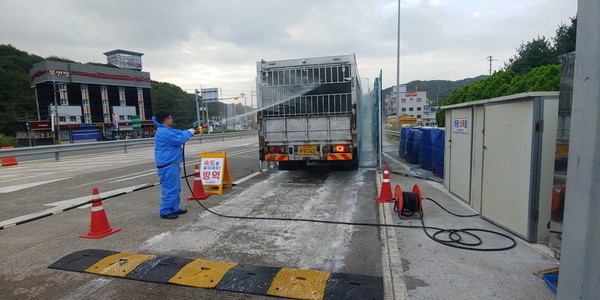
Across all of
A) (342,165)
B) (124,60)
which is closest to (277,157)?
(342,165)

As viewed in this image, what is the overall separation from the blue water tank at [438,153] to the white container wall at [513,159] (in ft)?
9.41

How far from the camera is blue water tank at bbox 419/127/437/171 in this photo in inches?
381

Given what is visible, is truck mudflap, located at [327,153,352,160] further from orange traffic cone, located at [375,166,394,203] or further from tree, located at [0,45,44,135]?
tree, located at [0,45,44,135]

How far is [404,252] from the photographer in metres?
4.02

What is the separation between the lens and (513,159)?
437 centimetres

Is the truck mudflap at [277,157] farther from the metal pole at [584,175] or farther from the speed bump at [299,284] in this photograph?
the metal pole at [584,175]

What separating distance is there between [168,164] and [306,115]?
4.28 meters

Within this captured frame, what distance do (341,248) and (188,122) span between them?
83.1 m

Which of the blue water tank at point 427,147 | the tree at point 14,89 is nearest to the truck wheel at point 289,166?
the blue water tank at point 427,147

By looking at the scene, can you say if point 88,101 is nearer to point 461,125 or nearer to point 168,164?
point 168,164

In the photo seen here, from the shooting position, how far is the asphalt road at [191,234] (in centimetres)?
343

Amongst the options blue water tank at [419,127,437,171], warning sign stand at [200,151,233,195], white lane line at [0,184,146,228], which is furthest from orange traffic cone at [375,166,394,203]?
white lane line at [0,184,146,228]

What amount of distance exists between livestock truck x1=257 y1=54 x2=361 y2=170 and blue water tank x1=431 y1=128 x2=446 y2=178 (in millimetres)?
2234

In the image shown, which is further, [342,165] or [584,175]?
[342,165]
